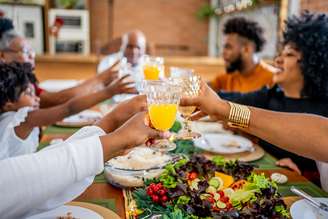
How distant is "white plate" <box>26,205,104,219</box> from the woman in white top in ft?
0.22

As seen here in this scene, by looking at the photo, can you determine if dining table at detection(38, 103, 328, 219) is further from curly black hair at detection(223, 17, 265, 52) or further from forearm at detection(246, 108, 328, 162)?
curly black hair at detection(223, 17, 265, 52)

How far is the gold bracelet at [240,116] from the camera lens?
118 cm

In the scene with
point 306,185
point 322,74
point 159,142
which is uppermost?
→ point 322,74

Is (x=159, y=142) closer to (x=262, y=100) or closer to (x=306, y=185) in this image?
(x=306, y=185)

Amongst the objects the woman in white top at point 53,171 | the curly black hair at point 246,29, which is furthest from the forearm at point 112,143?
the curly black hair at point 246,29

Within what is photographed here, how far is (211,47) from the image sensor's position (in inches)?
287

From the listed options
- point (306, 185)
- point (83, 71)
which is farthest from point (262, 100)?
point (83, 71)

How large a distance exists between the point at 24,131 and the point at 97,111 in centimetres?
81

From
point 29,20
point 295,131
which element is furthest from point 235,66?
point 29,20

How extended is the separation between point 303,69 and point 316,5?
80.3 inches

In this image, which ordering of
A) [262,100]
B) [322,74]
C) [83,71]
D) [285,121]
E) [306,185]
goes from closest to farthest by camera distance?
[285,121], [306,185], [322,74], [262,100], [83,71]

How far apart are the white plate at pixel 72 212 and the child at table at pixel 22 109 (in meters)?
0.68

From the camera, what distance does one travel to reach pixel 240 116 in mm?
1183

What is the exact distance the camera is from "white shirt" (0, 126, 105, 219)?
0.75m
